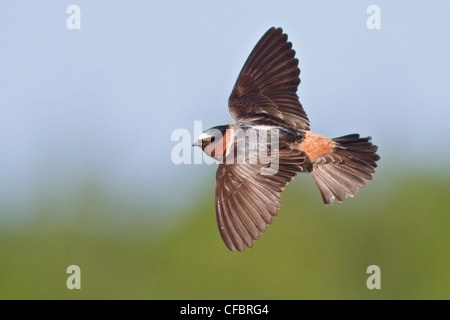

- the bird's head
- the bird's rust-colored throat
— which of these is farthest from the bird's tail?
the bird's head

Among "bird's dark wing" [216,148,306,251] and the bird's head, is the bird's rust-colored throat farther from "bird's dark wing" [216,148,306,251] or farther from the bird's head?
the bird's head

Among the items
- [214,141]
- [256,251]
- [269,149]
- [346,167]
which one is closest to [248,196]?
[269,149]

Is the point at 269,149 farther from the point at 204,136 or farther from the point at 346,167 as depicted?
the point at 346,167

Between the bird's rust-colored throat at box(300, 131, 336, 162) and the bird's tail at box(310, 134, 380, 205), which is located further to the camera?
the bird's tail at box(310, 134, 380, 205)

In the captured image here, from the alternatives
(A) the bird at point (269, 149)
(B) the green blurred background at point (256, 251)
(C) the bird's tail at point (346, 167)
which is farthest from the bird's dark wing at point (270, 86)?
(B) the green blurred background at point (256, 251)

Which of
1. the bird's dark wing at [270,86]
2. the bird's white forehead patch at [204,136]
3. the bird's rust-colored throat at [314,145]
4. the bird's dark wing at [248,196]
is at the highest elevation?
the bird's dark wing at [270,86]

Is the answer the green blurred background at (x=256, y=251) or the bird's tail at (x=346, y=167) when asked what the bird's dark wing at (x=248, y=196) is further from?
the green blurred background at (x=256, y=251)
